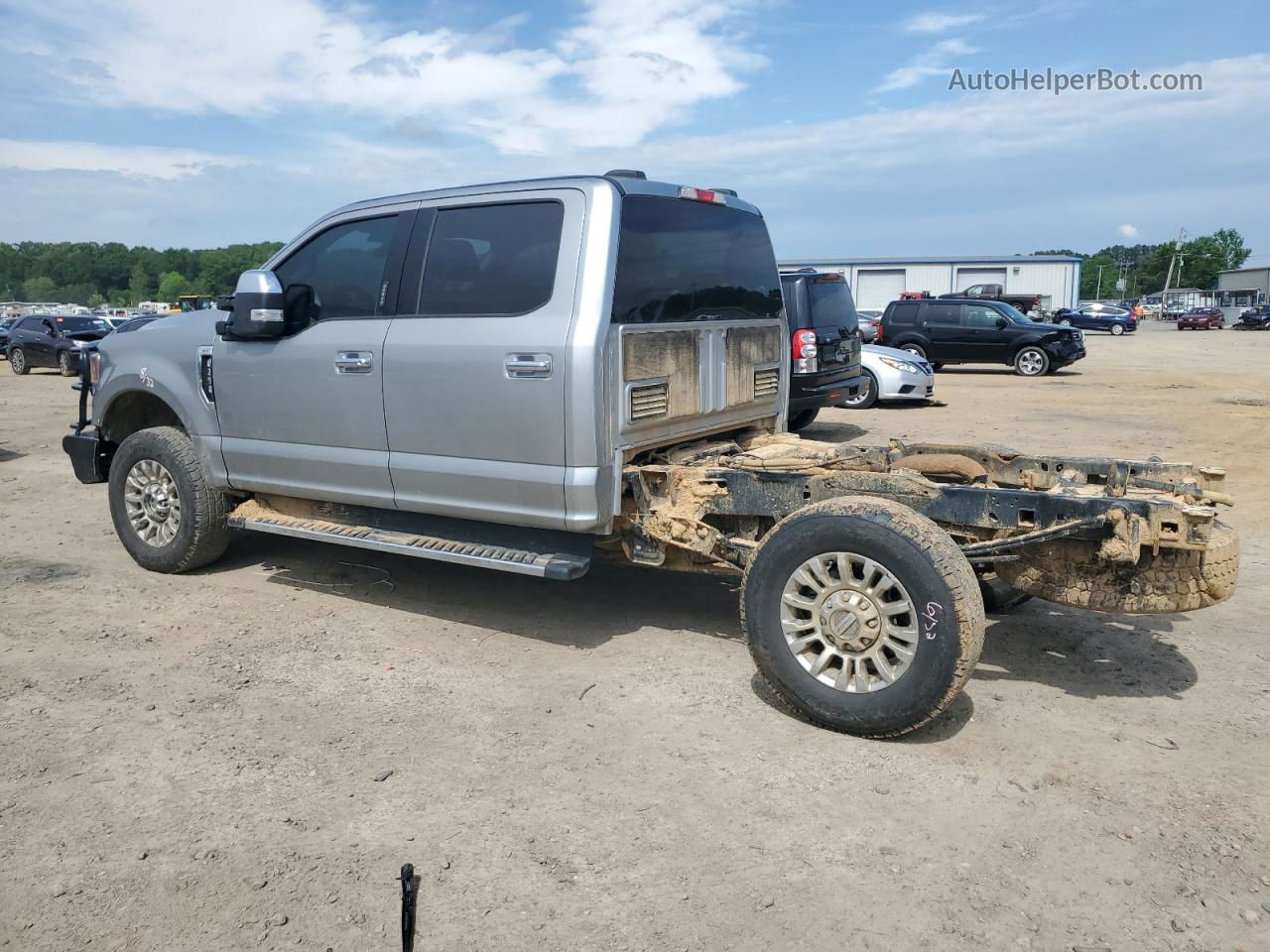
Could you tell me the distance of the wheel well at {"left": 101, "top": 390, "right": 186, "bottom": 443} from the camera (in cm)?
650

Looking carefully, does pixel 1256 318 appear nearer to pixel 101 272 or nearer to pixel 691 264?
pixel 691 264

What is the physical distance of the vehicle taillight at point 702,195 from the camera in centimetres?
516

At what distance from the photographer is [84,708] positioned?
4324 millimetres

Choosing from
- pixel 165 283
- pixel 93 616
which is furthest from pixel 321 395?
pixel 165 283

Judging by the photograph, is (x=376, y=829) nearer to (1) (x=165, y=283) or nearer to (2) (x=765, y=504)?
(2) (x=765, y=504)

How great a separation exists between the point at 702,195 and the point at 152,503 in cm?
386

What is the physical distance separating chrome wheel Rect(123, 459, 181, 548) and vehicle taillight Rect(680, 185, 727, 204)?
351cm

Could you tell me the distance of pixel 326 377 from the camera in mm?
5289

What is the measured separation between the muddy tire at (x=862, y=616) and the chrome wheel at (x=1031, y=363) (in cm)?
1925

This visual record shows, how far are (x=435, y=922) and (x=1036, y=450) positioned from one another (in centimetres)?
974

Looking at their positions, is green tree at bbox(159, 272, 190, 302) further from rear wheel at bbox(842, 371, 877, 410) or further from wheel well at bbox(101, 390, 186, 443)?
wheel well at bbox(101, 390, 186, 443)

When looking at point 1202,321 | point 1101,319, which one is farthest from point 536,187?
point 1202,321

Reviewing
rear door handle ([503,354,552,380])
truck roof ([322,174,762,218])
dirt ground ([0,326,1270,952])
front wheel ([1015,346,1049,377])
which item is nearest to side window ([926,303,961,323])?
front wheel ([1015,346,1049,377])

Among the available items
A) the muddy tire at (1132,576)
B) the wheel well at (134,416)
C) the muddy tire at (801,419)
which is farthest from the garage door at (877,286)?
the muddy tire at (1132,576)
